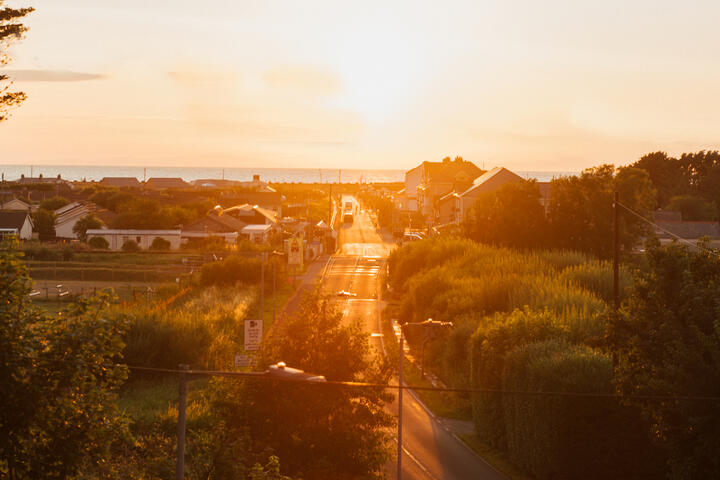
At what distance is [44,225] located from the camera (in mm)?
86625

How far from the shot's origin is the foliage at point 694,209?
91.1m

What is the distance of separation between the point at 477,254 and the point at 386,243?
155ft

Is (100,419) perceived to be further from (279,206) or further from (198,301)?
(279,206)

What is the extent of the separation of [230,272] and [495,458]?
34956 millimetres

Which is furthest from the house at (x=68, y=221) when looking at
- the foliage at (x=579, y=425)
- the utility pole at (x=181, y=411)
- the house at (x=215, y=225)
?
the utility pole at (x=181, y=411)

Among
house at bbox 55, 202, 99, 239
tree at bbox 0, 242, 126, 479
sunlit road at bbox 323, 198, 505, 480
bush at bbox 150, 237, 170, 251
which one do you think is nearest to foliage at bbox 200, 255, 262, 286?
sunlit road at bbox 323, 198, 505, 480

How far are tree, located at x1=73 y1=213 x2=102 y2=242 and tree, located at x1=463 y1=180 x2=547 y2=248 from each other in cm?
4753

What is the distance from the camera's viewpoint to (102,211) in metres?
93.2

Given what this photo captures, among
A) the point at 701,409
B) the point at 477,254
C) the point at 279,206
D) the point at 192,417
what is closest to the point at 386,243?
the point at 279,206

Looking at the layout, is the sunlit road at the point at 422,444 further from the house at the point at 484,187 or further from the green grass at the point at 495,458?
the house at the point at 484,187

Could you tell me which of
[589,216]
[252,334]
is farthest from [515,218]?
[252,334]

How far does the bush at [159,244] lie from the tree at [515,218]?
35.3 meters

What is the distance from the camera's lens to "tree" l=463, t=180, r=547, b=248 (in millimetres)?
55719

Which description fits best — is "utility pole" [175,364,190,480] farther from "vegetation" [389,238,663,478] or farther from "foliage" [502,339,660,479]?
"foliage" [502,339,660,479]
